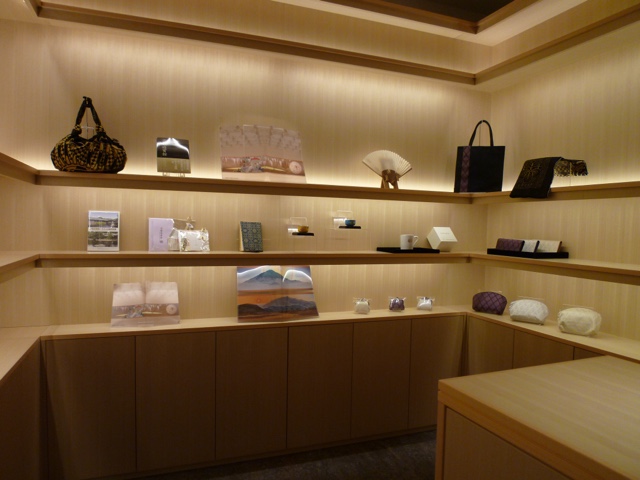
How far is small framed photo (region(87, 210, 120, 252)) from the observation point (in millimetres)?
2551

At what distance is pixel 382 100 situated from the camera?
3.29 meters

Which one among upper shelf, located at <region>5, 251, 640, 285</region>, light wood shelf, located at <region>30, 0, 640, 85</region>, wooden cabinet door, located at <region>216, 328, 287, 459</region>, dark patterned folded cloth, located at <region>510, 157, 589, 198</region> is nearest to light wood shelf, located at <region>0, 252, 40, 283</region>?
upper shelf, located at <region>5, 251, 640, 285</region>

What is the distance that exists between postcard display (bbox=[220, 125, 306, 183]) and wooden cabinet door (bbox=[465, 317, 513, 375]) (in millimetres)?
1667

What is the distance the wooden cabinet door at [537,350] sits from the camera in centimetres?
254

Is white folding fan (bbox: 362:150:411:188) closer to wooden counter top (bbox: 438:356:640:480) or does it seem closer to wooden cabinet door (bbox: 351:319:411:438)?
wooden cabinet door (bbox: 351:319:411:438)

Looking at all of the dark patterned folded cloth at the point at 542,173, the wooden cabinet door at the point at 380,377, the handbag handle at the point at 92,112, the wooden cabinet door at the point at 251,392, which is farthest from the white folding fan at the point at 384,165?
the handbag handle at the point at 92,112

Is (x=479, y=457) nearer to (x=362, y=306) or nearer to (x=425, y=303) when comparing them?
(x=362, y=306)

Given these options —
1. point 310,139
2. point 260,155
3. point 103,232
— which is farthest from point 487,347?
point 103,232

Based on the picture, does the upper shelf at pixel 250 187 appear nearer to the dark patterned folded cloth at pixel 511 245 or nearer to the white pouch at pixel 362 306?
the dark patterned folded cloth at pixel 511 245

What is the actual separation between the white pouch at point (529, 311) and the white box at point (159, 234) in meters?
2.33

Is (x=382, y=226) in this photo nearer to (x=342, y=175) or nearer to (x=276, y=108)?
(x=342, y=175)

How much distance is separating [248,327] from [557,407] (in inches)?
68.7

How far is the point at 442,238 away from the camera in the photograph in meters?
3.29

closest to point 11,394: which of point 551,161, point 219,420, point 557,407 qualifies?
point 219,420
